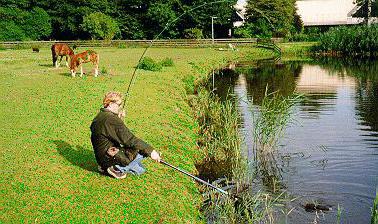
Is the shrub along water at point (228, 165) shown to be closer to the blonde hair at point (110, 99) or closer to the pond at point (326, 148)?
the pond at point (326, 148)

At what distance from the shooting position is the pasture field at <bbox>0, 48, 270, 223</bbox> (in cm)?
973

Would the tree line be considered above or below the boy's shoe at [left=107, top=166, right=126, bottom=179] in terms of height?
above

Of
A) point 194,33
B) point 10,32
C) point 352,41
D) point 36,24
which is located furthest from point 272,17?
point 10,32

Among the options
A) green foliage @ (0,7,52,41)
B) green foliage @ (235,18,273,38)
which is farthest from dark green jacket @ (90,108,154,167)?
green foliage @ (0,7,52,41)

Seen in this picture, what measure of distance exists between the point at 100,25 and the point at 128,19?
9.92 metres

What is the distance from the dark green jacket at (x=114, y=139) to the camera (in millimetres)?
10156

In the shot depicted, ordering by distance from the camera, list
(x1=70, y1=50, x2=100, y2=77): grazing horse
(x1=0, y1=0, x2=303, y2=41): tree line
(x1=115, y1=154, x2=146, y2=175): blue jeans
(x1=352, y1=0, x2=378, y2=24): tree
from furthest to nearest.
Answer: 1. (x1=352, y1=0, x2=378, y2=24): tree
2. (x1=0, y1=0, x2=303, y2=41): tree line
3. (x1=70, y1=50, x2=100, y2=77): grazing horse
4. (x1=115, y1=154, x2=146, y2=175): blue jeans

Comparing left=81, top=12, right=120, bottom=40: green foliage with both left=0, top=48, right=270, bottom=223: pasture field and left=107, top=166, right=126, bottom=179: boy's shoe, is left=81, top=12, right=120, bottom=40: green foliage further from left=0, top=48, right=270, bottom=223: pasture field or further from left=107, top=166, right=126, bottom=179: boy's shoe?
left=107, top=166, right=126, bottom=179: boy's shoe

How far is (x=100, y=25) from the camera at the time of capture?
269 feet

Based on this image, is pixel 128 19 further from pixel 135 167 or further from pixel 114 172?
pixel 114 172

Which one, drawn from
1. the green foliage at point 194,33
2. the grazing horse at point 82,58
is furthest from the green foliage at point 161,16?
the grazing horse at point 82,58

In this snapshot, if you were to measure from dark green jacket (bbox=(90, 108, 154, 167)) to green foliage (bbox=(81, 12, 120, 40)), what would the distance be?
73442 mm

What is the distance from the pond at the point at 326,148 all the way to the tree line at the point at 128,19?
44.5 m

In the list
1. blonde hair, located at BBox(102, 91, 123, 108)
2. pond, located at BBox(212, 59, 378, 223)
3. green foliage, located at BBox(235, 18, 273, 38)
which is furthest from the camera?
green foliage, located at BBox(235, 18, 273, 38)
